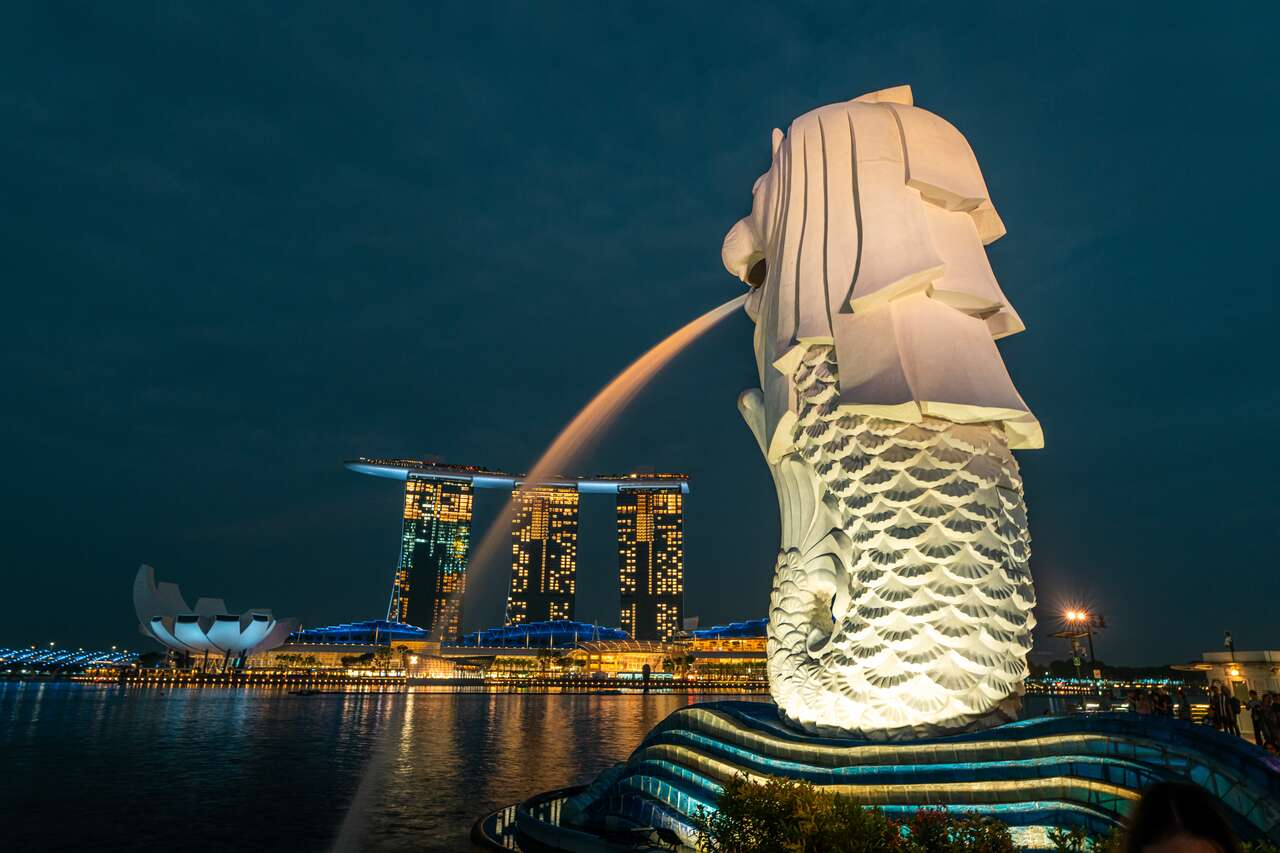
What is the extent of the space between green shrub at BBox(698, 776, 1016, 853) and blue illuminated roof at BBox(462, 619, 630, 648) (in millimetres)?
114445

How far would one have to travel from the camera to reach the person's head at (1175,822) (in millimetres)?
1646

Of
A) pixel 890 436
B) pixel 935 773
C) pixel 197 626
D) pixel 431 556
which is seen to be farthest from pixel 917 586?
pixel 431 556

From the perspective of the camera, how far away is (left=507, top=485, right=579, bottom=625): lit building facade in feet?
607

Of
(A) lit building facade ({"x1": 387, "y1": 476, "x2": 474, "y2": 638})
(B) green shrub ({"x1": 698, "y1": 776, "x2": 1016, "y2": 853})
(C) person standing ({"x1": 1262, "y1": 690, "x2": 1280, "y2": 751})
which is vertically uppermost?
(A) lit building facade ({"x1": 387, "y1": 476, "x2": 474, "y2": 638})

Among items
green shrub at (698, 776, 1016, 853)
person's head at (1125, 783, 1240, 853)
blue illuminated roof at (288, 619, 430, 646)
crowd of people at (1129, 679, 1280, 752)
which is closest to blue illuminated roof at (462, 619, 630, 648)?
blue illuminated roof at (288, 619, 430, 646)

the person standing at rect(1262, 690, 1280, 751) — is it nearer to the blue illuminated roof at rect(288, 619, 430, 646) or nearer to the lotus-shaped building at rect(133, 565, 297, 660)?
the lotus-shaped building at rect(133, 565, 297, 660)

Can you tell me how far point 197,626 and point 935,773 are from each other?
89.0m

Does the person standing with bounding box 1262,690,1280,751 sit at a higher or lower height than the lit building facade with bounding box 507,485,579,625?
lower

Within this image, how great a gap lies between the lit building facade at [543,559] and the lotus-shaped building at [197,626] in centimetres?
9659

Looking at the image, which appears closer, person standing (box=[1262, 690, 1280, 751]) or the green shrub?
the green shrub

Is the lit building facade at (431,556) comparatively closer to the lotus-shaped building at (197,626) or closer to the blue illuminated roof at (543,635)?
the blue illuminated roof at (543,635)

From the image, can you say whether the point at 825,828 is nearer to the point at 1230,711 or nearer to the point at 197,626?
the point at 1230,711

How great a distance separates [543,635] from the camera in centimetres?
12119

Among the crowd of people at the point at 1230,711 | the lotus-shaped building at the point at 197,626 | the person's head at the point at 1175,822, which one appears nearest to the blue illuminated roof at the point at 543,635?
the lotus-shaped building at the point at 197,626
